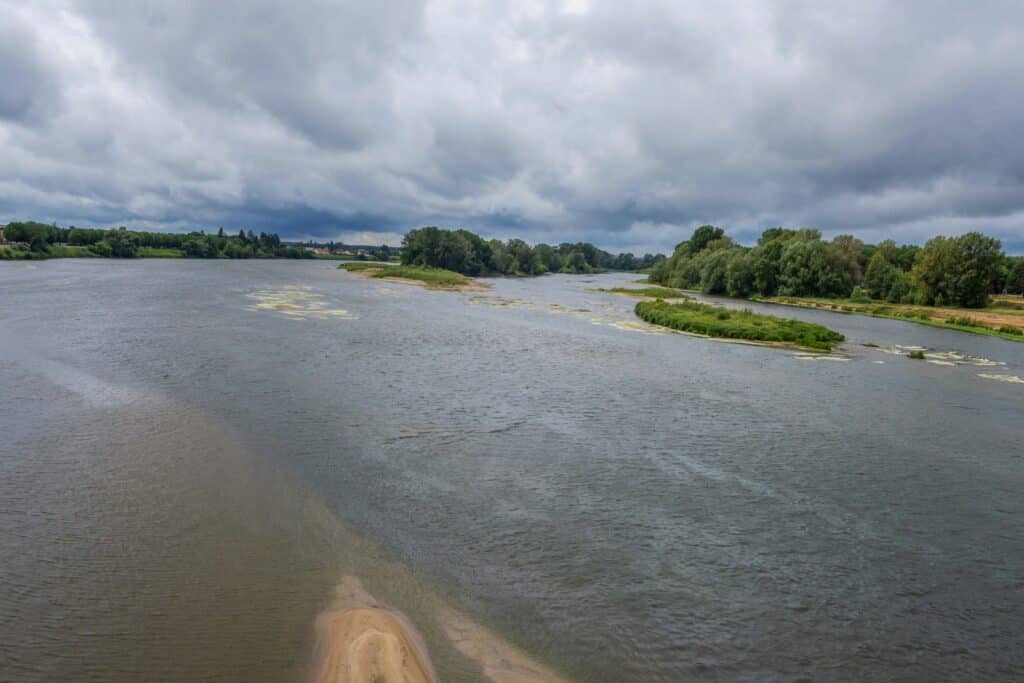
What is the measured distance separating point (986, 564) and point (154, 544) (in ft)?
54.6

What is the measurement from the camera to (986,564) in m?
12.3

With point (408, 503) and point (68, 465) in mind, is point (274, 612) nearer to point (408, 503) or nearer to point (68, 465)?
point (408, 503)

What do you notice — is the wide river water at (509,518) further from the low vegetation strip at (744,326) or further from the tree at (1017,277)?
the tree at (1017,277)

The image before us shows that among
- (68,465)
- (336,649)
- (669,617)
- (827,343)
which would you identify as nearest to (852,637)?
(669,617)

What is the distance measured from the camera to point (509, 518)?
1323 cm

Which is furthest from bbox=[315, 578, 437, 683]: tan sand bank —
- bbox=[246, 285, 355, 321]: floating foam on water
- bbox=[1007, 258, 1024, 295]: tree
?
bbox=[1007, 258, 1024, 295]: tree

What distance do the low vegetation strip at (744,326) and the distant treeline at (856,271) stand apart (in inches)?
2026

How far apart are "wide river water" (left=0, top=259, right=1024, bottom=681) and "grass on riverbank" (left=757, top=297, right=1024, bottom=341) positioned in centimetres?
4172

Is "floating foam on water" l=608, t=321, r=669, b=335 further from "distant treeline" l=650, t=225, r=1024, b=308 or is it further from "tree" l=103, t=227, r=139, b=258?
"tree" l=103, t=227, r=139, b=258

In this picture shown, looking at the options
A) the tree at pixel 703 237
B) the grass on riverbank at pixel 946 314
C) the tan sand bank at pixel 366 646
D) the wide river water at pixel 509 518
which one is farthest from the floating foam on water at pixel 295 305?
the tree at pixel 703 237

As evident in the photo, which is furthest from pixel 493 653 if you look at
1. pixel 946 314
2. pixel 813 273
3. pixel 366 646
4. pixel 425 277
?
pixel 425 277

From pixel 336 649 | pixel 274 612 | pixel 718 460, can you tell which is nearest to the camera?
pixel 336 649

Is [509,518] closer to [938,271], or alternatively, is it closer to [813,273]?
[938,271]

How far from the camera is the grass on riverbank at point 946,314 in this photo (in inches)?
2458
